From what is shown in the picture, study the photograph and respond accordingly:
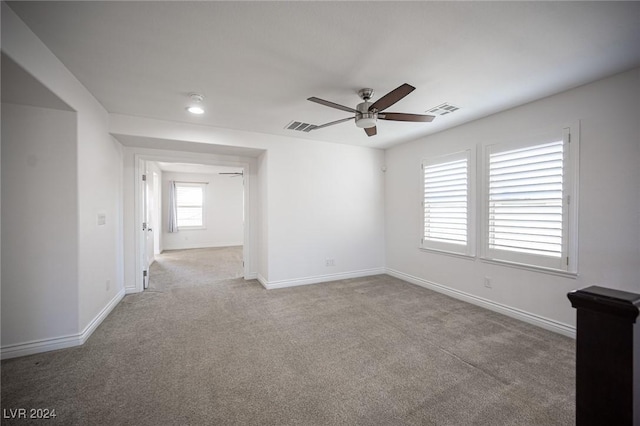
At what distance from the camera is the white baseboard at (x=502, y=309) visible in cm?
279

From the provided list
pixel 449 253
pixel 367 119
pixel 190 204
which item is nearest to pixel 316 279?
pixel 449 253

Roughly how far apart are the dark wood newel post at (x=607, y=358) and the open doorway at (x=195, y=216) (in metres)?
6.04

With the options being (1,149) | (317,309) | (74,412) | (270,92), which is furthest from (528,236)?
(1,149)

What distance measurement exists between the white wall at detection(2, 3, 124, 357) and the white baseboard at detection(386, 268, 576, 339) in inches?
179

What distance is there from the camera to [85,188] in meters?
2.70

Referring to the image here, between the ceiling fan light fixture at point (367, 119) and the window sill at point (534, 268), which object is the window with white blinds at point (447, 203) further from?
the ceiling fan light fixture at point (367, 119)

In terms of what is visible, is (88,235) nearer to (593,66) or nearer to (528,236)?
(528,236)

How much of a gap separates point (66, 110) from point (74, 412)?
8.34 ft

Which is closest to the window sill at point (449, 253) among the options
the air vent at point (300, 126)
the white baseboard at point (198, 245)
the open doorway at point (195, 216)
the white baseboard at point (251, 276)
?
the air vent at point (300, 126)

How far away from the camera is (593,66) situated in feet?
7.57

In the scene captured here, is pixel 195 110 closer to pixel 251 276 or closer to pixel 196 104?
pixel 196 104

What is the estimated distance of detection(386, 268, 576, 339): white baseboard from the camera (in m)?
2.79

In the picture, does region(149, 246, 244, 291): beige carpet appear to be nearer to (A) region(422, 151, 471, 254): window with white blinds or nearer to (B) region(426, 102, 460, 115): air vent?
(A) region(422, 151, 471, 254): window with white blinds

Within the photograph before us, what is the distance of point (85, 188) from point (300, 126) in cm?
265
